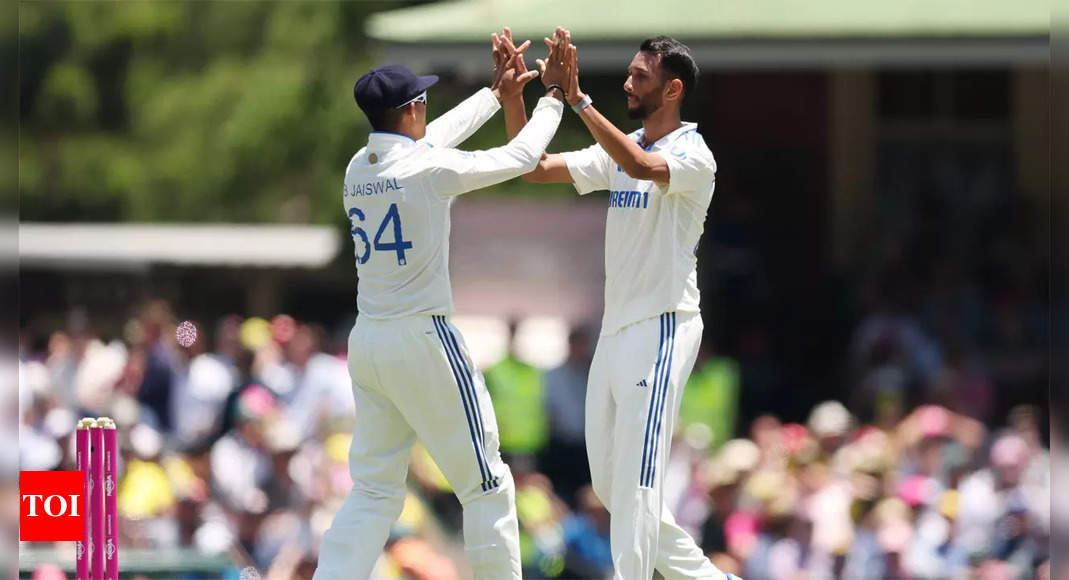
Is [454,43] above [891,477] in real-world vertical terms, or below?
above

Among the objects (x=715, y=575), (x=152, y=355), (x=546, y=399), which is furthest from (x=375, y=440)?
(x=152, y=355)

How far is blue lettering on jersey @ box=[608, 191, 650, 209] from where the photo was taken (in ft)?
20.6

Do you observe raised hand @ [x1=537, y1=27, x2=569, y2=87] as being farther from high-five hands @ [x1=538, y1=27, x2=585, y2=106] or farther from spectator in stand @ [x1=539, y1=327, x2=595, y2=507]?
spectator in stand @ [x1=539, y1=327, x2=595, y2=507]

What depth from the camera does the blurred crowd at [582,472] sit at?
32.9 feet

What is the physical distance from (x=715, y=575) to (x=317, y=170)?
21.5 metres

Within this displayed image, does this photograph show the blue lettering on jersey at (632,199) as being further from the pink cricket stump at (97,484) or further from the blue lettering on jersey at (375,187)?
the pink cricket stump at (97,484)

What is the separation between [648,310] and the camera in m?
6.25

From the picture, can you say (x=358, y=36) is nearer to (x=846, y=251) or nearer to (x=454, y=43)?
(x=846, y=251)

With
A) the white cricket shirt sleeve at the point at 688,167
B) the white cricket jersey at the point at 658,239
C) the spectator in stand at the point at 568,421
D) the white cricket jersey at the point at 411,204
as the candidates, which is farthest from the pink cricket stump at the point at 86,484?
the spectator in stand at the point at 568,421

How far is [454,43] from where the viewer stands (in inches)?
495

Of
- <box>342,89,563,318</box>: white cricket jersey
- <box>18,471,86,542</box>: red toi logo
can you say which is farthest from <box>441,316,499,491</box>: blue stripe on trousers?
<box>18,471,86,542</box>: red toi logo

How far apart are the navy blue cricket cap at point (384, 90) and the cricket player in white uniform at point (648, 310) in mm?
543

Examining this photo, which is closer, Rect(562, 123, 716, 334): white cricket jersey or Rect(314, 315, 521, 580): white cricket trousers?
Rect(314, 315, 521, 580): white cricket trousers

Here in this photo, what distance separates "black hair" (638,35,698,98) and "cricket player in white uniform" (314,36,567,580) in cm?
38
